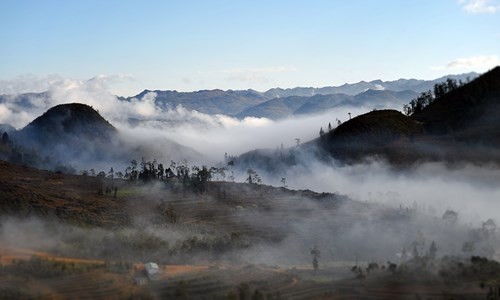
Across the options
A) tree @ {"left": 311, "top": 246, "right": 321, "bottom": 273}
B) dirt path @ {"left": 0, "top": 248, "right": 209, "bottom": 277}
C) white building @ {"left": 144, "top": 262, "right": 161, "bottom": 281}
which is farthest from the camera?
tree @ {"left": 311, "top": 246, "right": 321, "bottom": 273}

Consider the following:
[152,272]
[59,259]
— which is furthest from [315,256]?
[59,259]

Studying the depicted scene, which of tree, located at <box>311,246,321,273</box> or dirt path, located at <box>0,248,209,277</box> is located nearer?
dirt path, located at <box>0,248,209,277</box>

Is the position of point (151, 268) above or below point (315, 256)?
above

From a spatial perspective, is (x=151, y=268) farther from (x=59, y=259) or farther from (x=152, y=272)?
(x=59, y=259)

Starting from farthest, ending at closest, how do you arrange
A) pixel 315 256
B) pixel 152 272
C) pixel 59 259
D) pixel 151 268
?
pixel 315 256
pixel 59 259
pixel 151 268
pixel 152 272

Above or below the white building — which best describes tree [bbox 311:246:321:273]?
below

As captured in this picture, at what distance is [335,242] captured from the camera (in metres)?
189

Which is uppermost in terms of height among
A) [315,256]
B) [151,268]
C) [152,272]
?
[151,268]

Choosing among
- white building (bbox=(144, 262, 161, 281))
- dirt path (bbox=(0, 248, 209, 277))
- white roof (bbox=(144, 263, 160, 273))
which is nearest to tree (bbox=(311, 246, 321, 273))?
dirt path (bbox=(0, 248, 209, 277))

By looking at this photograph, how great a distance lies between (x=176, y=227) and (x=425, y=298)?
316 ft

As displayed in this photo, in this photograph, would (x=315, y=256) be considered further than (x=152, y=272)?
Yes

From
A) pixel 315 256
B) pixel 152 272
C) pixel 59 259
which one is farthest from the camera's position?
pixel 315 256

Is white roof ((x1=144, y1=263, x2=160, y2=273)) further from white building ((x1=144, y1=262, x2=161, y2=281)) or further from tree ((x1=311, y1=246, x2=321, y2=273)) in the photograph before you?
tree ((x1=311, y1=246, x2=321, y2=273))

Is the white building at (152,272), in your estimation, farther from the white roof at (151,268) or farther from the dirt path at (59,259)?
the dirt path at (59,259)
